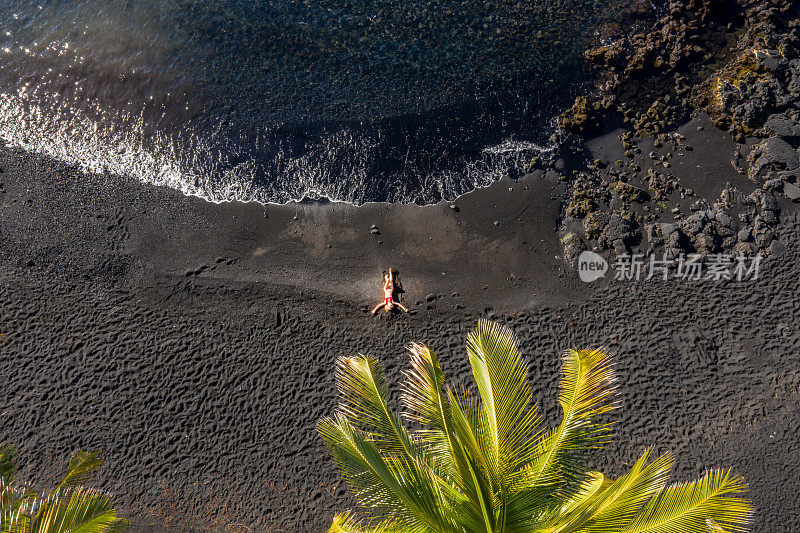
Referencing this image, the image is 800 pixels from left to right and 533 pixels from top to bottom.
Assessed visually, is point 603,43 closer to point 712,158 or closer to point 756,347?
point 712,158

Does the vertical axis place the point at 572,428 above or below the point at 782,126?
below

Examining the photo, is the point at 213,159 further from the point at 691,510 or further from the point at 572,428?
the point at 691,510

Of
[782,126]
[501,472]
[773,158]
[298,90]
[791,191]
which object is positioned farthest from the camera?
[298,90]

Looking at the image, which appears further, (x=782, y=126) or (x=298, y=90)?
(x=298, y=90)

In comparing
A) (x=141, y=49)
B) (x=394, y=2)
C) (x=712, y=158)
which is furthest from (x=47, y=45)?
(x=712, y=158)

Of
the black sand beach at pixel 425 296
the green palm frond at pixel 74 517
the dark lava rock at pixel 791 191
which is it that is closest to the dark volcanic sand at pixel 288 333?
the black sand beach at pixel 425 296

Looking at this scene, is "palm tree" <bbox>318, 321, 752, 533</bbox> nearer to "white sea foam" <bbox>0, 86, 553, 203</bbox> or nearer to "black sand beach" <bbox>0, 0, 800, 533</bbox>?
"black sand beach" <bbox>0, 0, 800, 533</bbox>

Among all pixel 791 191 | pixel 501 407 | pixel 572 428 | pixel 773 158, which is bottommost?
pixel 572 428

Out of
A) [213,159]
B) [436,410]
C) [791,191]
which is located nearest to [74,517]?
[436,410]
